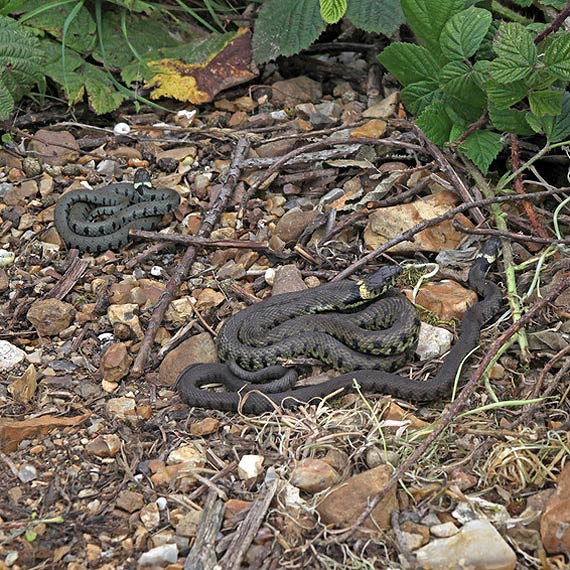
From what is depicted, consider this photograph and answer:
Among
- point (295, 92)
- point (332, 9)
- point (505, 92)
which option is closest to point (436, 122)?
point (505, 92)

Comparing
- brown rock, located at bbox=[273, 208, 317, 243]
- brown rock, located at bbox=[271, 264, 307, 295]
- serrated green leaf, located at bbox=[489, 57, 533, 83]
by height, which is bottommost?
brown rock, located at bbox=[271, 264, 307, 295]

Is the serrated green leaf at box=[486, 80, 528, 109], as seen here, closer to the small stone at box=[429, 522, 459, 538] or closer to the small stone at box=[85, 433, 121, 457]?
the small stone at box=[429, 522, 459, 538]

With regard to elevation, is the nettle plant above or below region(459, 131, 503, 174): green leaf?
above

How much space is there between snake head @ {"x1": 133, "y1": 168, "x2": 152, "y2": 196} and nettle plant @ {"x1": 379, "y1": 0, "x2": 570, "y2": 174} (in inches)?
71.8

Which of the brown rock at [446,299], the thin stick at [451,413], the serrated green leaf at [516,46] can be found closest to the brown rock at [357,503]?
the thin stick at [451,413]

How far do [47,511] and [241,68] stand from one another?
3980 mm

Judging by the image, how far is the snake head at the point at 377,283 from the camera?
15.0ft

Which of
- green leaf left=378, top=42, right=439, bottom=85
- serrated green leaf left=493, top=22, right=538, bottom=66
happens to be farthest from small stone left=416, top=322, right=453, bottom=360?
green leaf left=378, top=42, right=439, bottom=85

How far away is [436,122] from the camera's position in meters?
4.90

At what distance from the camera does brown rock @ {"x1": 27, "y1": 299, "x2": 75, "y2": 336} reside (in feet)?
15.2

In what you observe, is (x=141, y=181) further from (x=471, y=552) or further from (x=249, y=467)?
(x=471, y=552)

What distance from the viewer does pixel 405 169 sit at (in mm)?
5359

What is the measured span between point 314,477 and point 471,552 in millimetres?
706

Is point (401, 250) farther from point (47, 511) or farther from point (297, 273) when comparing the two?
point (47, 511)
